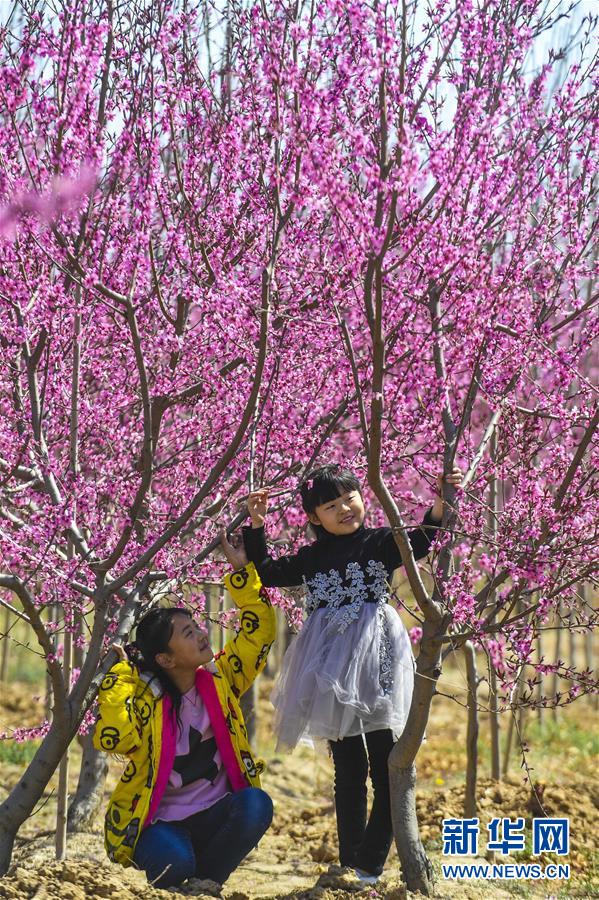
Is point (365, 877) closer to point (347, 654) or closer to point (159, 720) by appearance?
point (347, 654)

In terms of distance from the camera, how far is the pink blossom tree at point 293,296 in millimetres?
3832

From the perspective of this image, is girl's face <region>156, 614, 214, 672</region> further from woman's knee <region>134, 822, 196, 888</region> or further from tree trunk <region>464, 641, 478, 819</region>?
tree trunk <region>464, 641, 478, 819</region>

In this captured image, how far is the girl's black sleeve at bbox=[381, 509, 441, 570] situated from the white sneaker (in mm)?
1205

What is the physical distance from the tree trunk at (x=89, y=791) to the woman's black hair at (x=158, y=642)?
189 centimetres

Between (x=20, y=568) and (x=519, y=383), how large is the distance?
226 centimetres

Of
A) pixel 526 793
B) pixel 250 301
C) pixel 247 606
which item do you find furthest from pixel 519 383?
pixel 526 793

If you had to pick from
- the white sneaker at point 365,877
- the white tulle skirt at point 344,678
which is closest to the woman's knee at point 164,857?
the white tulle skirt at point 344,678

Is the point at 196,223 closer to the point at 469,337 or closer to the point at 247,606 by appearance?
the point at 469,337

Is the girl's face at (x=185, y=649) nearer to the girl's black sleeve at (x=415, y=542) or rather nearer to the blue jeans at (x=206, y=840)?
the blue jeans at (x=206, y=840)

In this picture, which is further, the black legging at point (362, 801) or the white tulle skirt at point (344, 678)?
the black legging at point (362, 801)

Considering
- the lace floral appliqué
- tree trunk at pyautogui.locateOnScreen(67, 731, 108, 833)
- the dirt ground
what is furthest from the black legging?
tree trunk at pyautogui.locateOnScreen(67, 731, 108, 833)

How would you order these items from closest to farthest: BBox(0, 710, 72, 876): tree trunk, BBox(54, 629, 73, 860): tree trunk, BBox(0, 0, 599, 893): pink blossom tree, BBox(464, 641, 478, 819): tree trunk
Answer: BBox(0, 0, 599, 893): pink blossom tree
BBox(0, 710, 72, 876): tree trunk
BBox(54, 629, 73, 860): tree trunk
BBox(464, 641, 478, 819): tree trunk

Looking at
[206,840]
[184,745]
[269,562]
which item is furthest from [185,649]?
[206,840]

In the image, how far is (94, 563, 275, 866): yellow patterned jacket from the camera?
4176mm
